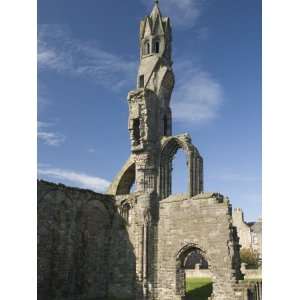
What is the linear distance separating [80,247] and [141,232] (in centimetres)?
315

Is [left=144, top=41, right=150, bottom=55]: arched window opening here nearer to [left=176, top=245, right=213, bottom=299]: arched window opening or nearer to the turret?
the turret

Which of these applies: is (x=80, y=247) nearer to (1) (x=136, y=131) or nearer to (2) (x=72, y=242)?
(2) (x=72, y=242)

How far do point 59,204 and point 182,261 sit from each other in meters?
6.37

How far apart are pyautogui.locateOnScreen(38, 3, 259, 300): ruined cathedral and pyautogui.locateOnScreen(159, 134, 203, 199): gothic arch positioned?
5 cm

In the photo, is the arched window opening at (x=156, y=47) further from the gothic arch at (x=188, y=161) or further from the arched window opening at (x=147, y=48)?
the gothic arch at (x=188, y=161)

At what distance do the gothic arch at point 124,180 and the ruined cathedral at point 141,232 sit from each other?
2707 mm

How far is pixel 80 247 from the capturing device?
21.3m

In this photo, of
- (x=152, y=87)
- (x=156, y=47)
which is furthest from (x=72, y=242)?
(x=156, y=47)

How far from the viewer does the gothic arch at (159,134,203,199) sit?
2209 cm

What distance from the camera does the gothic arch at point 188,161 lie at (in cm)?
2209

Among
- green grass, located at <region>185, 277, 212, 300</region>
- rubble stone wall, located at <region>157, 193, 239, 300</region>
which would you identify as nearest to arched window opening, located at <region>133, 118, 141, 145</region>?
rubble stone wall, located at <region>157, 193, 239, 300</region>

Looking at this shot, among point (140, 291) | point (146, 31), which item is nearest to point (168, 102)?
point (146, 31)

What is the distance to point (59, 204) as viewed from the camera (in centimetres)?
2039
